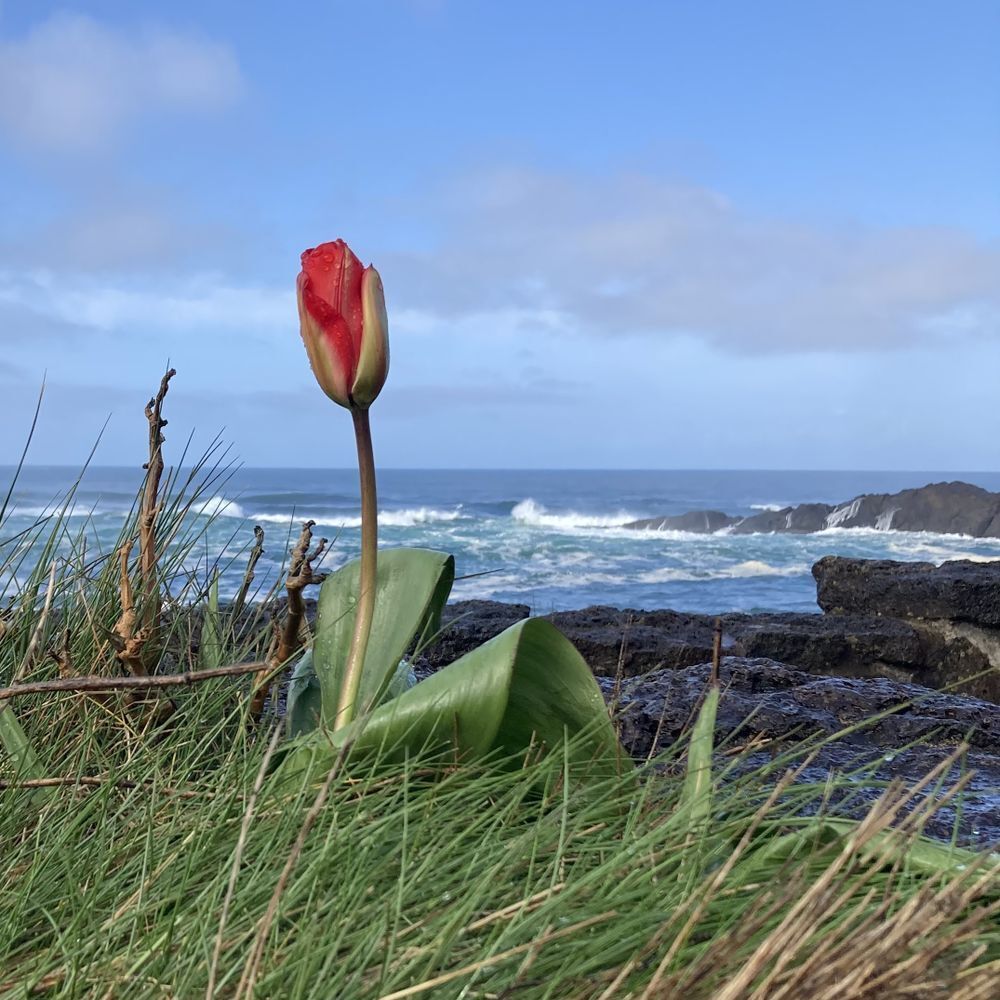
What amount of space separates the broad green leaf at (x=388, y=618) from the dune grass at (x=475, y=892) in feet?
0.60

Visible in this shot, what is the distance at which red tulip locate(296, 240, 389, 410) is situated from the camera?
1175mm

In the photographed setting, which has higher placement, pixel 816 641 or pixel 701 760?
pixel 701 760

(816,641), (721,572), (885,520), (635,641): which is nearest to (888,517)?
(885,520)

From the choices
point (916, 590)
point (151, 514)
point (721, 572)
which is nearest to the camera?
point (151, 514)

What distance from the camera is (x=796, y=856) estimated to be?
0.98m

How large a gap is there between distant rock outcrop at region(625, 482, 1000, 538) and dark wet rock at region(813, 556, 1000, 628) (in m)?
15.1

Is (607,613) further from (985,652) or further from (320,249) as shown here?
(320,249)

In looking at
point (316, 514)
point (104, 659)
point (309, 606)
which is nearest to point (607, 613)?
point (309, 606)

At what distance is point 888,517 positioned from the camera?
69.6ft

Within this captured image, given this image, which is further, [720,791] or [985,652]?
[985,652]

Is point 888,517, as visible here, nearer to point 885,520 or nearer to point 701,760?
point 885,520

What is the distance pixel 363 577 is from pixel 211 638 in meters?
0.54

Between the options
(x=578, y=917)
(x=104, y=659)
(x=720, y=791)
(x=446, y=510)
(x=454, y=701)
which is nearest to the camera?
(x=578, y=917)

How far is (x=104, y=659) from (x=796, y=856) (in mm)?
1168
